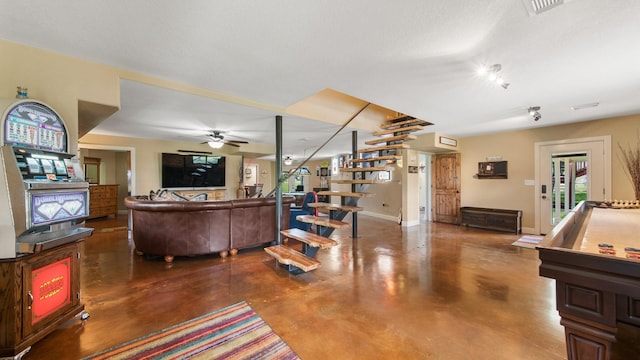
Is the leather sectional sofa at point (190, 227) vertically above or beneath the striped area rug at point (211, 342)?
above

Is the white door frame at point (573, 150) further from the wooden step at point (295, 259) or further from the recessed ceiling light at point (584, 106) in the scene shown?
the wooden step at point (295, 259)

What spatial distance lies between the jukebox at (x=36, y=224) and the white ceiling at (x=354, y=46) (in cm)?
84

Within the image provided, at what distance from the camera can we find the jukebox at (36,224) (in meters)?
1.54

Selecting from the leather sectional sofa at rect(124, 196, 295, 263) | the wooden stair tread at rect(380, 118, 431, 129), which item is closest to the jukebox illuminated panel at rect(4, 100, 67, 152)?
the leather sectional sofa at rect(124, 196, 295, 263)

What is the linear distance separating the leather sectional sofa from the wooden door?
5524 mm

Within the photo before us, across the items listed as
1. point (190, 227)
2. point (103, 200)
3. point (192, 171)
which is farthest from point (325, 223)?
point (103, 200)

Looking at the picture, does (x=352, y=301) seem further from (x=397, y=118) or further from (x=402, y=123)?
(x=397, y=118)

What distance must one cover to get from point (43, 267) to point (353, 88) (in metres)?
3.33

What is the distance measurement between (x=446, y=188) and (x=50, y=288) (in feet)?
24.9

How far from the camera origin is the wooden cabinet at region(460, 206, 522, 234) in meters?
5.39

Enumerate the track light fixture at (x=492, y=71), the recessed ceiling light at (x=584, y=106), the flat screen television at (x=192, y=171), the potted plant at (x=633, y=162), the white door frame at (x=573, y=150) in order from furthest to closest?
the flat screen television at (x=192, y=171)
the white door frame at (x=573, y=150)
the potted plant at (x=633, y=162)
the recessed ceiling light at (x=584, y=106)
the track light fixture at (x=492, y=71)

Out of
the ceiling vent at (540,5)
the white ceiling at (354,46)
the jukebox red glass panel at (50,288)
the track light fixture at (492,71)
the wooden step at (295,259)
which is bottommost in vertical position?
the wooden step at (295,259)

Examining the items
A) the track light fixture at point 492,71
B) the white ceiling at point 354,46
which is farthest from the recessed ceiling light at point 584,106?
the track light fixture at point 492,71

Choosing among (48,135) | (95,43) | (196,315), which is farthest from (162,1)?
(196,315)
